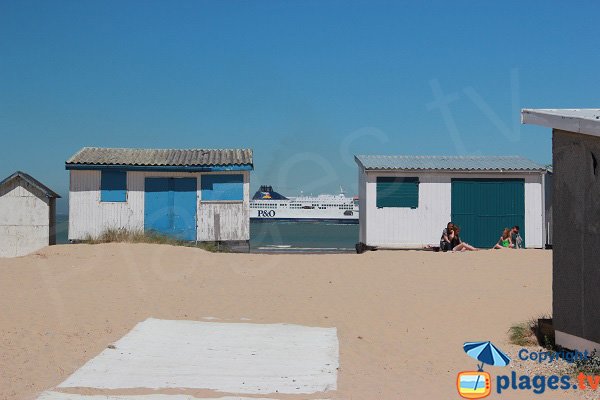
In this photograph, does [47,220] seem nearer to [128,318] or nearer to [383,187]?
[128,318]

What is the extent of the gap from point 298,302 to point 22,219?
9.35 metres

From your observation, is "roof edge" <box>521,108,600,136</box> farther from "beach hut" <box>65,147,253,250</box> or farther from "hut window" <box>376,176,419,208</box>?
"beach hut" <box>65,147,253,250</box>

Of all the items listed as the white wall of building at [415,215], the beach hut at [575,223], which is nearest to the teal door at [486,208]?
the white wall of building at [415,215]

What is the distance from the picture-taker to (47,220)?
16938 millimetres

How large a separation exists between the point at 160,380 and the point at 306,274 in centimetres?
727

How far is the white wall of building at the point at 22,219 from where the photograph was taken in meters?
16.9

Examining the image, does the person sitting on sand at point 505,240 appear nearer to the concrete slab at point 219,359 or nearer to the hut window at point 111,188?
the concrete slab at point 219,359

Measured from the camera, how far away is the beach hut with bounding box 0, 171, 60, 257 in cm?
1684

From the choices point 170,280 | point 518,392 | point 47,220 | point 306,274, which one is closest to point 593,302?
point 518,392

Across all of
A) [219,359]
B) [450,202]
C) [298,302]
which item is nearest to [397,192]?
[450,202]

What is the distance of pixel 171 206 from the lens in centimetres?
2122

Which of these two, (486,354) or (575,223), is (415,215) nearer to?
(486,354)

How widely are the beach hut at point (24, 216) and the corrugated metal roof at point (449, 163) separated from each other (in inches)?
377

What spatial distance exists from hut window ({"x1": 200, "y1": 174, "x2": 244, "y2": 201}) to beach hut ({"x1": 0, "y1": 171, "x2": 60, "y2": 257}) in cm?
538
